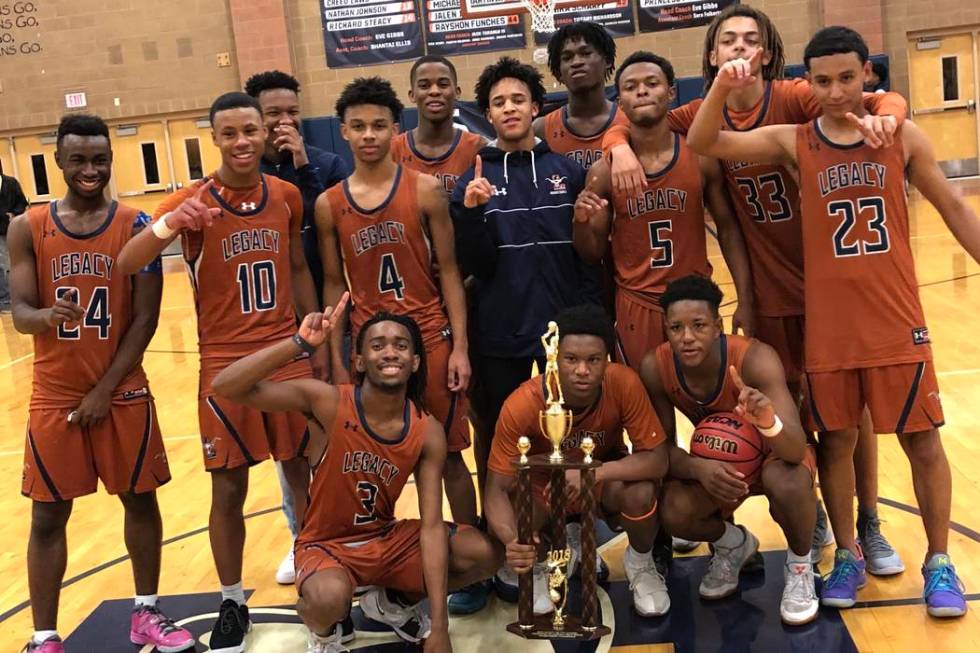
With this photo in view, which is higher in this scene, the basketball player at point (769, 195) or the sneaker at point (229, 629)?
the basketball player at point (769, 195)

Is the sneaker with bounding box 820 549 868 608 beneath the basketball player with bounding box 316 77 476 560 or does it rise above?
beneath

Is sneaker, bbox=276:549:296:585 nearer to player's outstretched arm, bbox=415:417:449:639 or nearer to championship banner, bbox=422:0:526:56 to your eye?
player's outstretched arm, bbox=415:417:449:639

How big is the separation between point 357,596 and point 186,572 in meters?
0.87

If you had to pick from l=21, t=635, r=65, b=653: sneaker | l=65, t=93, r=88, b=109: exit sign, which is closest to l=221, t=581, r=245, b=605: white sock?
l=21, t=635, r=65, b=653: sneaker

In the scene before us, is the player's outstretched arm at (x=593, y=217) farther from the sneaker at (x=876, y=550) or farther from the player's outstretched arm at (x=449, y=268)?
the sneaker at (x=876, y=550)

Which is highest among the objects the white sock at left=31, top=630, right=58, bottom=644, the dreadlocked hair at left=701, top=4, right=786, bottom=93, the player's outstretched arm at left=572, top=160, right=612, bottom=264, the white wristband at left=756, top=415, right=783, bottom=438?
the dreadlocked hair at left=701, top=4, right=786, bottom=93

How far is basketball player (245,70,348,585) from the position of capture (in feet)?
12.6

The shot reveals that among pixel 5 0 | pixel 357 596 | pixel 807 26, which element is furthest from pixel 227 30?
pixel 357 596

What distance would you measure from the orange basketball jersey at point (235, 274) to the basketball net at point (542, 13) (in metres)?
10.6

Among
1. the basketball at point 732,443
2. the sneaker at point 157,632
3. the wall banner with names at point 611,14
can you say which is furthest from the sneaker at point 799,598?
the wall banner with names at point 611,14

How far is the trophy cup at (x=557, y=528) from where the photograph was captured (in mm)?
2893

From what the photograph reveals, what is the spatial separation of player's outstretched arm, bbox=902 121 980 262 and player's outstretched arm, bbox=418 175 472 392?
1.50 meters

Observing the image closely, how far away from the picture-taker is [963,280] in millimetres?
8508

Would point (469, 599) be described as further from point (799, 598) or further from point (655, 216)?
point (655, 216)
